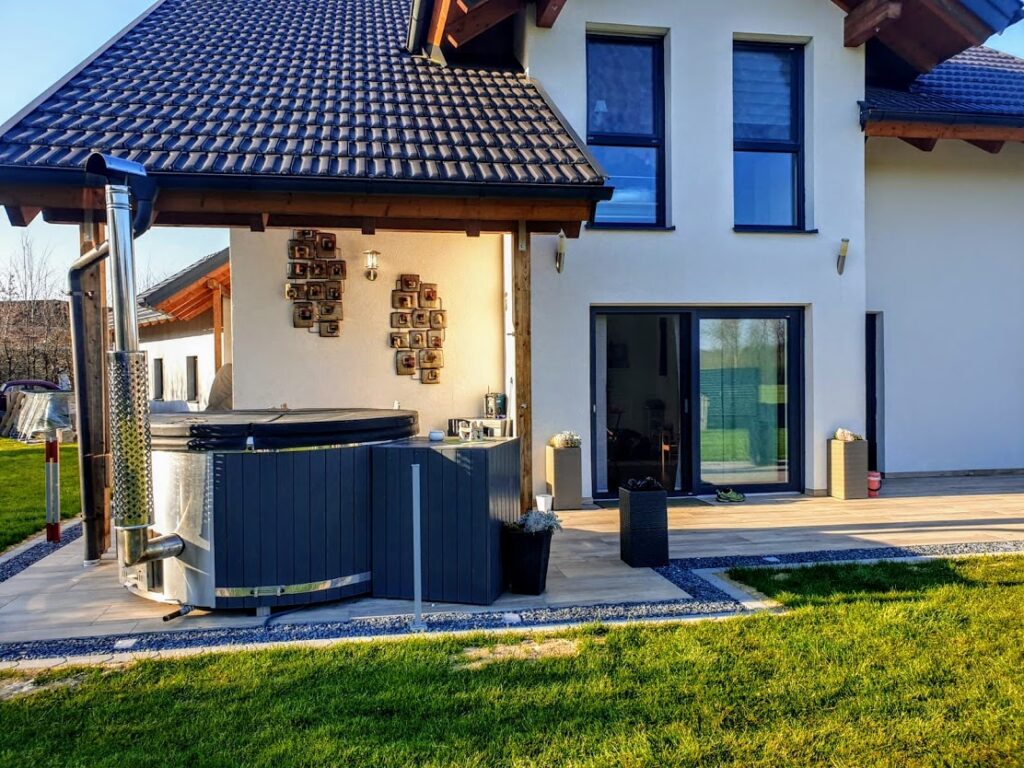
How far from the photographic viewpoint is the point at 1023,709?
10.5 ft

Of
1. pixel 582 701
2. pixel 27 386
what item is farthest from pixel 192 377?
pixel 582 701

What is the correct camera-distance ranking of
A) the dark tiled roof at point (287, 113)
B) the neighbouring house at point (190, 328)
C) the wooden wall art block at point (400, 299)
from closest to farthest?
1. the dark tiled roof at point (287, 113)
2. the wooden wall art block at point (400, 299)
3. the neighbouring house at point (190, 328)

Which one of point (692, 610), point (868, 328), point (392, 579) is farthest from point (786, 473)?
point (392, 579)

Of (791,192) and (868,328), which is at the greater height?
(791,192)

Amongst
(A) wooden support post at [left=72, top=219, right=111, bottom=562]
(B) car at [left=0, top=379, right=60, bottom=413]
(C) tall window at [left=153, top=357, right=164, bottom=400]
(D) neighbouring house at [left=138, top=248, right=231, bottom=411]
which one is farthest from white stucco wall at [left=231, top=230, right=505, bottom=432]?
(B) car at [left=0, top=379, right=60, bottom=413]

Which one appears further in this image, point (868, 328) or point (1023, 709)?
point (868, 328)

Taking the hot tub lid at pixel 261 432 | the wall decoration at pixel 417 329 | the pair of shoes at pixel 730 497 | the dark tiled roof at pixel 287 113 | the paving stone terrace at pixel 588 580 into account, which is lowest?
the paving stone terrace at pixel 588 580

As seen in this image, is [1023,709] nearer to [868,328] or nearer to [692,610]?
[692,610]

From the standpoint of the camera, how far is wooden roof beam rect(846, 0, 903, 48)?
26.1ft

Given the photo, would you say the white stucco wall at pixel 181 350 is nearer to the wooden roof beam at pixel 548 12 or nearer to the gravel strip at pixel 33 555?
the gravel strip at pixel 33 555

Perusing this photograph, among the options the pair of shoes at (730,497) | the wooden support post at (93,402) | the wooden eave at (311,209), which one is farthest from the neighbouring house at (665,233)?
the wooden support post at (93,402)

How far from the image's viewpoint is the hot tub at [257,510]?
4.46 metres

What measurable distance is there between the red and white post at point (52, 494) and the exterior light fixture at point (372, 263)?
3.62 metres

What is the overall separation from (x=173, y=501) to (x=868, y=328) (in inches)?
331
